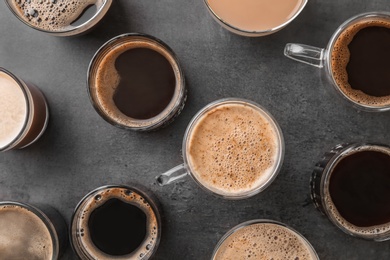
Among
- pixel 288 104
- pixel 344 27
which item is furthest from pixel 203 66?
pixel 344 27

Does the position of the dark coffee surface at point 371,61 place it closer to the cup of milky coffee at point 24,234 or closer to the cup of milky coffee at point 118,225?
the cup of milky coffee at point 118,225

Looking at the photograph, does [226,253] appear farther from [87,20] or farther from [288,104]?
[87,20]

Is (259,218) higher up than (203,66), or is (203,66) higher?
(203,66)

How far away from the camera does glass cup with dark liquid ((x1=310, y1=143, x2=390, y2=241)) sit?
2.37m

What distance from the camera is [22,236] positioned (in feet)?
8.09

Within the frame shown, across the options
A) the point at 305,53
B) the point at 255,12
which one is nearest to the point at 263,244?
the point at 305,53

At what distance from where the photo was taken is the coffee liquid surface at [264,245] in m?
2.41

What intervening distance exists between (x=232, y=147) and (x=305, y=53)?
0.49 meters

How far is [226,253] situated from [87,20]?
3.63 ft

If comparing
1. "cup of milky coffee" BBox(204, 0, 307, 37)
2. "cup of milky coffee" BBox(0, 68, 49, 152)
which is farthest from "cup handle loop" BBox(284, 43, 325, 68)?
"cup of milky coffee" BBox(0, 68, 49, 152)

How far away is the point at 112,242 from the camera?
246 cm

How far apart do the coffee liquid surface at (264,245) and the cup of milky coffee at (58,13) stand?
1.06 meters

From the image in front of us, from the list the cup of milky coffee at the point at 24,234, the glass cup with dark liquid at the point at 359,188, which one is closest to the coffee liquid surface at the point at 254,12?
the glass cup with dark liquid at the point at 359,188

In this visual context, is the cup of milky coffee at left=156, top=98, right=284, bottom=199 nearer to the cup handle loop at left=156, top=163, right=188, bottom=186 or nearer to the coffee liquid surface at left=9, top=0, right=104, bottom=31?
the cup handle loop at left=156, top=163, right=188, bottom=186
